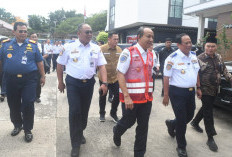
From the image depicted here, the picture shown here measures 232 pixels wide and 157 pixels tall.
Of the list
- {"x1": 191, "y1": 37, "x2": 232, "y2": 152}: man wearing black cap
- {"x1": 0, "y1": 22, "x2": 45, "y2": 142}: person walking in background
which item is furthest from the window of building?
{"x1": 0, "y1": 22, "x2": 45, "y2": 142}: person walking in background

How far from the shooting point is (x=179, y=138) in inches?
137

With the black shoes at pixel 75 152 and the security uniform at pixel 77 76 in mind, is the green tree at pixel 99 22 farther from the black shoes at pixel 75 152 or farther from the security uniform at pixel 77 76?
the black shoes at pixel 75 152

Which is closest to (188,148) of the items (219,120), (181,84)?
(181,84)

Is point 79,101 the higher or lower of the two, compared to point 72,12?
lower

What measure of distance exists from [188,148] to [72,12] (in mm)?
86943

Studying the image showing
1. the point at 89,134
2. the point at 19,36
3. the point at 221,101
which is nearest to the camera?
the point at 19,36

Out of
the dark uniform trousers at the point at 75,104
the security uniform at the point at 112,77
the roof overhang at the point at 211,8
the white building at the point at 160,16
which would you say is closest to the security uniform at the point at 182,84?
the dark uniform trousers at the point at 75,104

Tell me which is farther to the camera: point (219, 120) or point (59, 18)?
point (59, 18)

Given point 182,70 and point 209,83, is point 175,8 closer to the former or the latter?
point 209,83

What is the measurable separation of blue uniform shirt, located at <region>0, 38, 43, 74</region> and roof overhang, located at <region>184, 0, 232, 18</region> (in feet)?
37.1

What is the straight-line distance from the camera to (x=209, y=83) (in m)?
3.85

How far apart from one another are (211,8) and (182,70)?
11.8 m

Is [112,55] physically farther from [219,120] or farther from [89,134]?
[219,120]

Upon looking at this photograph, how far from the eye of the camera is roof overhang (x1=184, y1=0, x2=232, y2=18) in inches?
494
